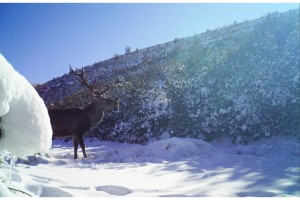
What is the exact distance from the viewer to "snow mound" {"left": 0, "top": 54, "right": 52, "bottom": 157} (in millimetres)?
1878

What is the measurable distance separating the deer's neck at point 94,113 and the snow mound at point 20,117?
285 inches

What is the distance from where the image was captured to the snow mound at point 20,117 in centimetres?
188

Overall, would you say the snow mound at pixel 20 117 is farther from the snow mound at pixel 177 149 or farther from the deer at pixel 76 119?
the deer at pixel 76 119

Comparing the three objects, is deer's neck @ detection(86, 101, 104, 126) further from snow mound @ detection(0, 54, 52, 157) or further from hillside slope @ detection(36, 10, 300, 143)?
snow mound @ detection(0, 54, 52, 157)

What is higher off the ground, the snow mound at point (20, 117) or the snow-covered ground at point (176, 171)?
the snow mound at point (20, 117)

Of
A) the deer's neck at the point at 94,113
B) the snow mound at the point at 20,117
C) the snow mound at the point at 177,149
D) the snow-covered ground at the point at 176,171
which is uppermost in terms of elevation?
the deer's neck at the point at 94,113

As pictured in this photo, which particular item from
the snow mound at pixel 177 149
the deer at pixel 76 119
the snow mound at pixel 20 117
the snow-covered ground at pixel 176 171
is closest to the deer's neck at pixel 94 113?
the deer at pixel 76 119

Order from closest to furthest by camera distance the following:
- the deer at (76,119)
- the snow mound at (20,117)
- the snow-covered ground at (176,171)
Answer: the snow mound at (20,117) < the snow-covered ground at (176,171) < the deer at (76,119)

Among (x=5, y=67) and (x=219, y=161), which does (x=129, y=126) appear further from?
(x=5, y=67)

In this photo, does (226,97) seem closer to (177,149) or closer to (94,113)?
(177,149)

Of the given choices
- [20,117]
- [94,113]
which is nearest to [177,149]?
[94,113]

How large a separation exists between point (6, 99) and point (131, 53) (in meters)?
27.9

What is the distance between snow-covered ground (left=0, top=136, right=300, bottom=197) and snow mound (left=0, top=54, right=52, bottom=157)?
746mm

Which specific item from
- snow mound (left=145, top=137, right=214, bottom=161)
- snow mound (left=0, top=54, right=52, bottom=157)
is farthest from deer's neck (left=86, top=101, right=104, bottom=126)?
snow mound (left=0, top=54, right=52, bottom=157)
